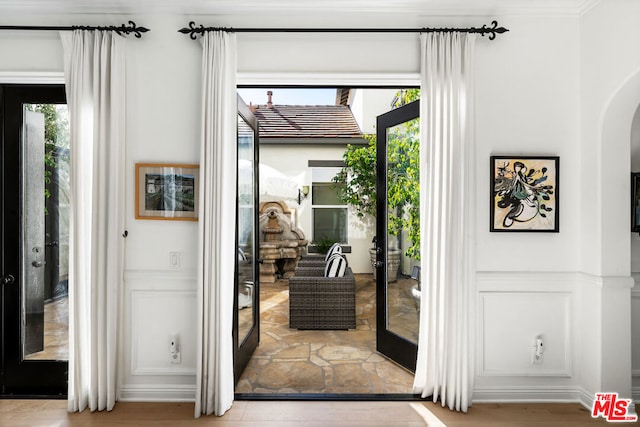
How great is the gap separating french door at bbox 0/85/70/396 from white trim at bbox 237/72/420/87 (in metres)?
1.49

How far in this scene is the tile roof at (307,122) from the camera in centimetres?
762

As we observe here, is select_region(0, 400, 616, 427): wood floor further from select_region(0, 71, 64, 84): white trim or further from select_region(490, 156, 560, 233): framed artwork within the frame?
select_region(0, 71, 64, 84): white trim

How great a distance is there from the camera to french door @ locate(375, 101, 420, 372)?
3158 mm

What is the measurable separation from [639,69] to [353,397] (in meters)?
2.88

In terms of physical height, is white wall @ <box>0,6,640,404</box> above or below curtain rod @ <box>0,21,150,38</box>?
below

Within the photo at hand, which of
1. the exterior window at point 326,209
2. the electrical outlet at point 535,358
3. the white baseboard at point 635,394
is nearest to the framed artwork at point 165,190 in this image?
the electrical outlet at point 535,358

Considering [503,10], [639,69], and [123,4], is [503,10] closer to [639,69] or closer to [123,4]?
[639,69]

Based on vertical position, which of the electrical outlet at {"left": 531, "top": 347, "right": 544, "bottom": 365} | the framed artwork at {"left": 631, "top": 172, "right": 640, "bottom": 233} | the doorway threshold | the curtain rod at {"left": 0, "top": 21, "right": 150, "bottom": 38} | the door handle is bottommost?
the doorway threshold

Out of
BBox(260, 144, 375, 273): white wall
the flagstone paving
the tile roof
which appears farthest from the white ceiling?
BBox(260, 144, 375, 273): white wall

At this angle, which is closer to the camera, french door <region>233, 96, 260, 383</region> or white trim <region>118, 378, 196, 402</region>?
white trim <region>118, 378, 196, 402</region>

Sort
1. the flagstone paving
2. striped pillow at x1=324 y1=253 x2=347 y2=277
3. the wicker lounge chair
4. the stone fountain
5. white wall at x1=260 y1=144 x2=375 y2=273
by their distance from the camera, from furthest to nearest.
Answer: white wall at x1=260 y1=144 x2=375 y2=273 < the stone fountain < striped pillow at x1=324 y1=253 x2=347 y2=277 < the wicker lounge chair < the flagstone paving

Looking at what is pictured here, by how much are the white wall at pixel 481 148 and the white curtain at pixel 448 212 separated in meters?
0.16

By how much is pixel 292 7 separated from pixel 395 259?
222 cm

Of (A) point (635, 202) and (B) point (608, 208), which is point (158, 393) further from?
(A) point (635, 202)
